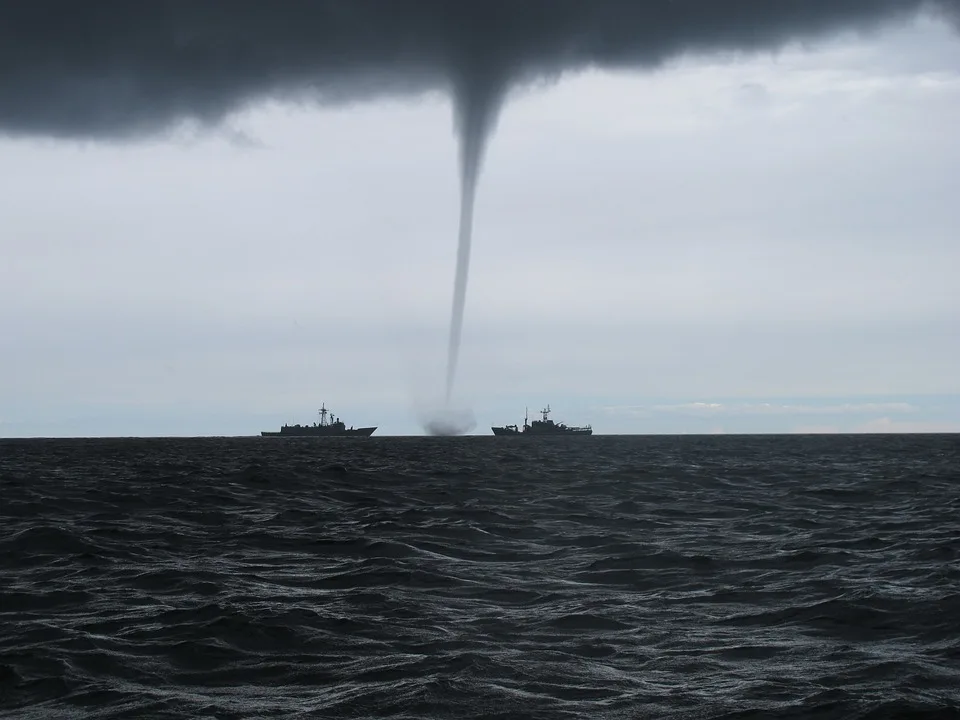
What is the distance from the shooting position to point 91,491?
3572 cm

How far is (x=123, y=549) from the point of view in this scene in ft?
64.7

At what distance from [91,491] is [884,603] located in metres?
30.2

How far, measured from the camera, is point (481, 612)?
13555 mm

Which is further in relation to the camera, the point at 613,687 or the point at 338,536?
the point at 338,536

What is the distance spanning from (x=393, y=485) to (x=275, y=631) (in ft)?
93.0

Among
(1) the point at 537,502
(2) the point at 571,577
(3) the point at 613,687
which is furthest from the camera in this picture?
(1) the point at 537,502

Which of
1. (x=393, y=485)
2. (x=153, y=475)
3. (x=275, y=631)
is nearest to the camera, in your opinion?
(x=275, y=631)

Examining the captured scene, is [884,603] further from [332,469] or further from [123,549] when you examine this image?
[332,469]

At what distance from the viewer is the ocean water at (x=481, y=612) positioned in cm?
945

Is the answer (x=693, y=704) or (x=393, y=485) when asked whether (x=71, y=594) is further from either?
(x=393, y=485)

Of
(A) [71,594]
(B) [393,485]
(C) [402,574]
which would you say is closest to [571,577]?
(C) [402,574]

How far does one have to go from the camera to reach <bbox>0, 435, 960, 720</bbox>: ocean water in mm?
9445

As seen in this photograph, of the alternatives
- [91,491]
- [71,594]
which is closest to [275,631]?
[71,594]

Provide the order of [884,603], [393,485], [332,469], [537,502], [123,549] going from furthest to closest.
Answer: [332,469]
[393,485]
[537,502]
[123,549]
[884,603]
